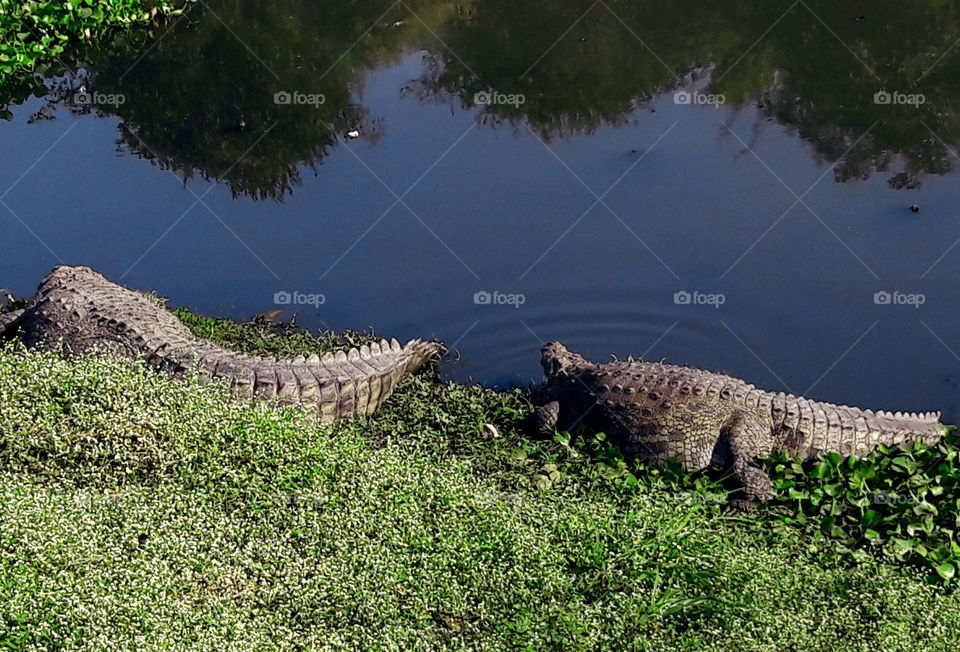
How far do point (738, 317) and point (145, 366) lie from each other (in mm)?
5200

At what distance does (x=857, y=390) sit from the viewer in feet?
29.6

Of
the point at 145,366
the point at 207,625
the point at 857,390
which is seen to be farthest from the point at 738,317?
the point at 207,625

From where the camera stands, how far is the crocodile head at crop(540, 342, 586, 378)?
879 cm

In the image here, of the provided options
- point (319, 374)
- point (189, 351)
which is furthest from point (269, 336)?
point (319, 374)

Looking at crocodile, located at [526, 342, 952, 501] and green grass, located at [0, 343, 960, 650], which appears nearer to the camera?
green grass, located at [0, 343, 960, 650]

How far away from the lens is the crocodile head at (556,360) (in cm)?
879

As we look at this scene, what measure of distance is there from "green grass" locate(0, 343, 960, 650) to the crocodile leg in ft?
1.21

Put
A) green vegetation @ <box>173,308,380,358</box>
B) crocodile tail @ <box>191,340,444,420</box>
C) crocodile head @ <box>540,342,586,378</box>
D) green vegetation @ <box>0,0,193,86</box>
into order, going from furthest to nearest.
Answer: green vegetation @ <box>0,0,193,86</box>, green vegetation @ <box>173,308,380,358</box>, crocodile head @ <box>540,342,586,378</box>, crocodile tail @ <box>191,340,444,420</box>

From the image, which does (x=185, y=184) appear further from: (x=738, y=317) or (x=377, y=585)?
(x=377, y=585)

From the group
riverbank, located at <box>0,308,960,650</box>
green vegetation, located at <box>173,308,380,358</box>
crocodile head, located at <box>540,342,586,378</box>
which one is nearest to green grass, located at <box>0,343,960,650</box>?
riverbank, located at <box>0,308,960,650</box>

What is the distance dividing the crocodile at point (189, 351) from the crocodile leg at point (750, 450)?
2.73 meters

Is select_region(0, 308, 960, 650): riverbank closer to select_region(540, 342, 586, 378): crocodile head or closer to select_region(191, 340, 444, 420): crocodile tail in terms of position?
select_region(191, 340, 444, 420): crocodile tail

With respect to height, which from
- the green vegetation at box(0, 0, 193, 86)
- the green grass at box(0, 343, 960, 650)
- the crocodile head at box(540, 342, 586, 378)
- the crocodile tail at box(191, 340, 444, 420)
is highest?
the green vegetation at box(0, 0, 193, 86)

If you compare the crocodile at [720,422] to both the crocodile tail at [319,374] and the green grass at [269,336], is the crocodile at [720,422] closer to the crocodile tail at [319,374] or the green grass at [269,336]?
the crocodile tail at [319,374]
